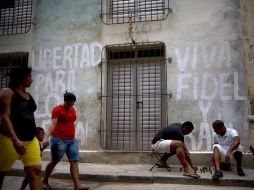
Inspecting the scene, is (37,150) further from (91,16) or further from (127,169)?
(91,16)

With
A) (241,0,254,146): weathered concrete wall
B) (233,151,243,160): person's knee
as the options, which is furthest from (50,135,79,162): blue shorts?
(241,0,254,146): weathered concrete wall

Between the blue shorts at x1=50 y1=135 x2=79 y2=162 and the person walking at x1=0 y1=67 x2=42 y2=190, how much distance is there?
4.53 feet

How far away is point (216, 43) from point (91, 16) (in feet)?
11.3

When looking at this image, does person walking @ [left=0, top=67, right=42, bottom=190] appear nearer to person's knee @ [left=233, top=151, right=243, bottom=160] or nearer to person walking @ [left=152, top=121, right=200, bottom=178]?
person walking @ [left=152, top=121, right=200, bottom=178]

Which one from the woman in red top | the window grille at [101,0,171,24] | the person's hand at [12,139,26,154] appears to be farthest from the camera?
the window grille at [101,0,171,24]

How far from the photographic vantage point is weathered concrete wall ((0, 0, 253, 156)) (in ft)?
24.6

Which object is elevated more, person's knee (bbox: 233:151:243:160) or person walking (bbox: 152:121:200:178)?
person walking (bbox: 152:121:200:178)

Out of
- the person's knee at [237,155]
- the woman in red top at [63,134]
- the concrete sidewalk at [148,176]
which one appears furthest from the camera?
the person's knee at [237,155]

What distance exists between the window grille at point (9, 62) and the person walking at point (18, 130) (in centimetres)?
610

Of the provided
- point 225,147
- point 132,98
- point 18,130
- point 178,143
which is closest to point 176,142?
point 178,143

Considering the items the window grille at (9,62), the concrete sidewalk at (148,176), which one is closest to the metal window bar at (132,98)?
the concrete sidewalk at (148,176)

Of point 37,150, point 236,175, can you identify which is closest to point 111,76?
point 236,175

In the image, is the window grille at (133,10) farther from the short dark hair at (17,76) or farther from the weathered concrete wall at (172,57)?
the short dark hair at (17,76)

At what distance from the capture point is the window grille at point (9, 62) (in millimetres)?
9414
